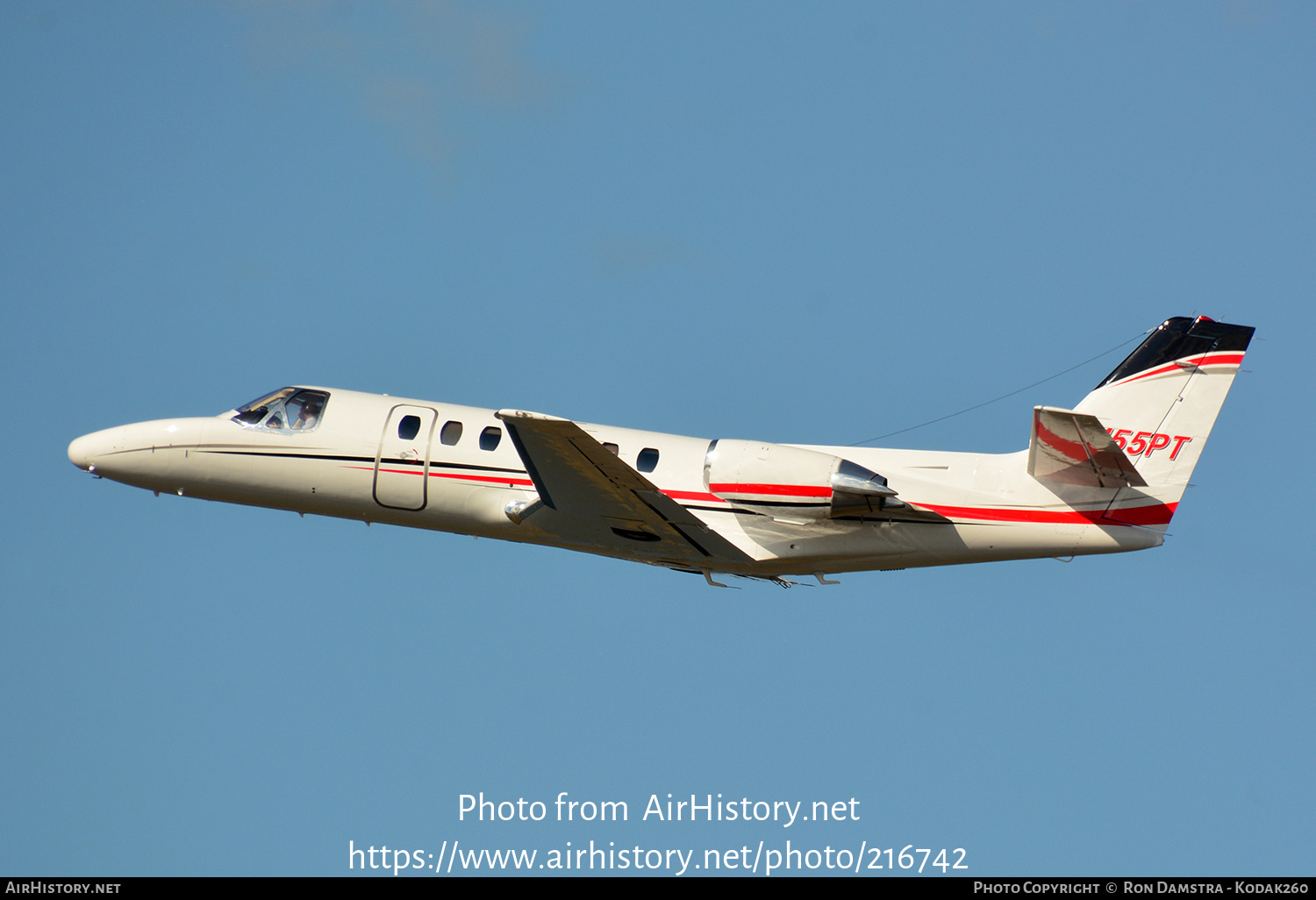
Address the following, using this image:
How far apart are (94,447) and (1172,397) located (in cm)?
1801

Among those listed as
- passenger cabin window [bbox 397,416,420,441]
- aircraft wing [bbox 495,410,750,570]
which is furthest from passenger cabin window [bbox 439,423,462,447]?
aircraft wing [bbox 495,410,750,570]

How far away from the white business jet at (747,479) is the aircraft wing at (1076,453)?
26 millimetres

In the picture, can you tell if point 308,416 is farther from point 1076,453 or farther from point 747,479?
point 1076,453

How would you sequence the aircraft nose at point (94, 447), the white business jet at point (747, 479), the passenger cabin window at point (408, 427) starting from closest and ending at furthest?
the white business jet at point (747, 479)
the passenger cabin window at point (408, 427)
the aircraft nose at point (94, 447)

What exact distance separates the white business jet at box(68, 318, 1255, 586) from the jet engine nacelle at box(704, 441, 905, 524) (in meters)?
0.03

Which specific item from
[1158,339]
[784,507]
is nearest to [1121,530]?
[1158,339]

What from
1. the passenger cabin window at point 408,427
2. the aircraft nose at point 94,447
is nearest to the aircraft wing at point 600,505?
the passenger cabin window at point 408,427

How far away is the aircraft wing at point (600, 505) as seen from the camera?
18.1 metres

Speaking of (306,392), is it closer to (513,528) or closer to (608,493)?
(513,528)

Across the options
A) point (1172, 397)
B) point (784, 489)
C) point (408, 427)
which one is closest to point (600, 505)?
point (784, 489)

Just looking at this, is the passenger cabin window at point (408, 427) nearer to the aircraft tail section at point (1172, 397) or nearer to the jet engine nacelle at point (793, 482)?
the jet engine nacelle at point (793, 482)

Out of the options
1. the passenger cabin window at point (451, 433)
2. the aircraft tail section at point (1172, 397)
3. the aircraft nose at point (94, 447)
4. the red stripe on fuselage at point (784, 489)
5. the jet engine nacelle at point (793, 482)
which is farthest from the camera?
the aircraft nose at point (94, 447)

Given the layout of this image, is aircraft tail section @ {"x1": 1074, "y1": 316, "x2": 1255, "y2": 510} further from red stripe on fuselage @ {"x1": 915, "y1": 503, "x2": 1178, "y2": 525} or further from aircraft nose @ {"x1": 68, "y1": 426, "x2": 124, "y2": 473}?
aircraft nose @ {"x1": 68, "y1": 426, "x2": 124, "y2": 473}

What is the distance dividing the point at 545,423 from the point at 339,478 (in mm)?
5531
